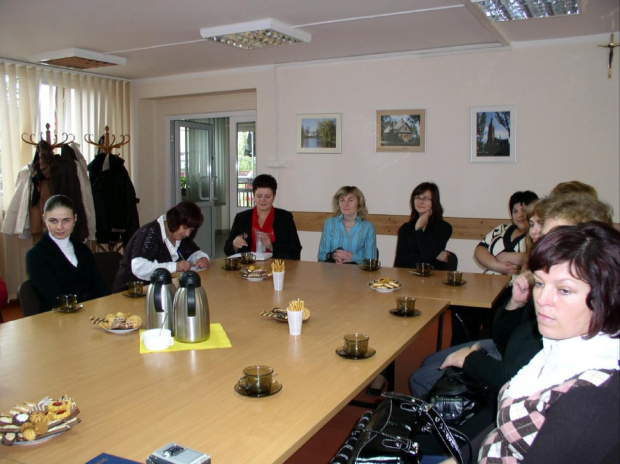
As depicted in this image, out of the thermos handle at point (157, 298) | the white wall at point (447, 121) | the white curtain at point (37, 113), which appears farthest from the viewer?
the white curtain at point (37, 113)

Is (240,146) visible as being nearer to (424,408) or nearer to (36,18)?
(36,18)

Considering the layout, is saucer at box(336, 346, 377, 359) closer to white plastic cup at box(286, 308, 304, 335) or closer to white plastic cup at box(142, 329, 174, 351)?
white plastic cup at box(286, 308, 304, 335)

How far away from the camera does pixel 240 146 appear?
7059mm

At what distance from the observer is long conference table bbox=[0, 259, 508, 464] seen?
143 centimetres

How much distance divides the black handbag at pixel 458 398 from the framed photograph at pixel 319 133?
4.06 m

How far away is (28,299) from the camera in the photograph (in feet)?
9.52

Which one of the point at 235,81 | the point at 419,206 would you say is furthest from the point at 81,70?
the point at 419,206

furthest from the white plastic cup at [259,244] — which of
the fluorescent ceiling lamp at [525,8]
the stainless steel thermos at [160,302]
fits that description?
the fluorescent ceiling lamp at [525,8]

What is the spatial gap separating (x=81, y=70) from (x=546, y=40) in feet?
15.9

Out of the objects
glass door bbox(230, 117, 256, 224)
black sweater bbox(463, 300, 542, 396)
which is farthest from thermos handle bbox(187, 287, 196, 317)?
glass door bbox(230, 117, 256, 224)

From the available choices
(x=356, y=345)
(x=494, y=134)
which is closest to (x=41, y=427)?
(x=356, y=345)

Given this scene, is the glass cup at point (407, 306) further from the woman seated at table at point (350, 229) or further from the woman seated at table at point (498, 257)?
the woman seated at table at point (350, 229)

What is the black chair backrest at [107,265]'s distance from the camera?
12.1ft

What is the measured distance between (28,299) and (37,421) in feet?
5.52
